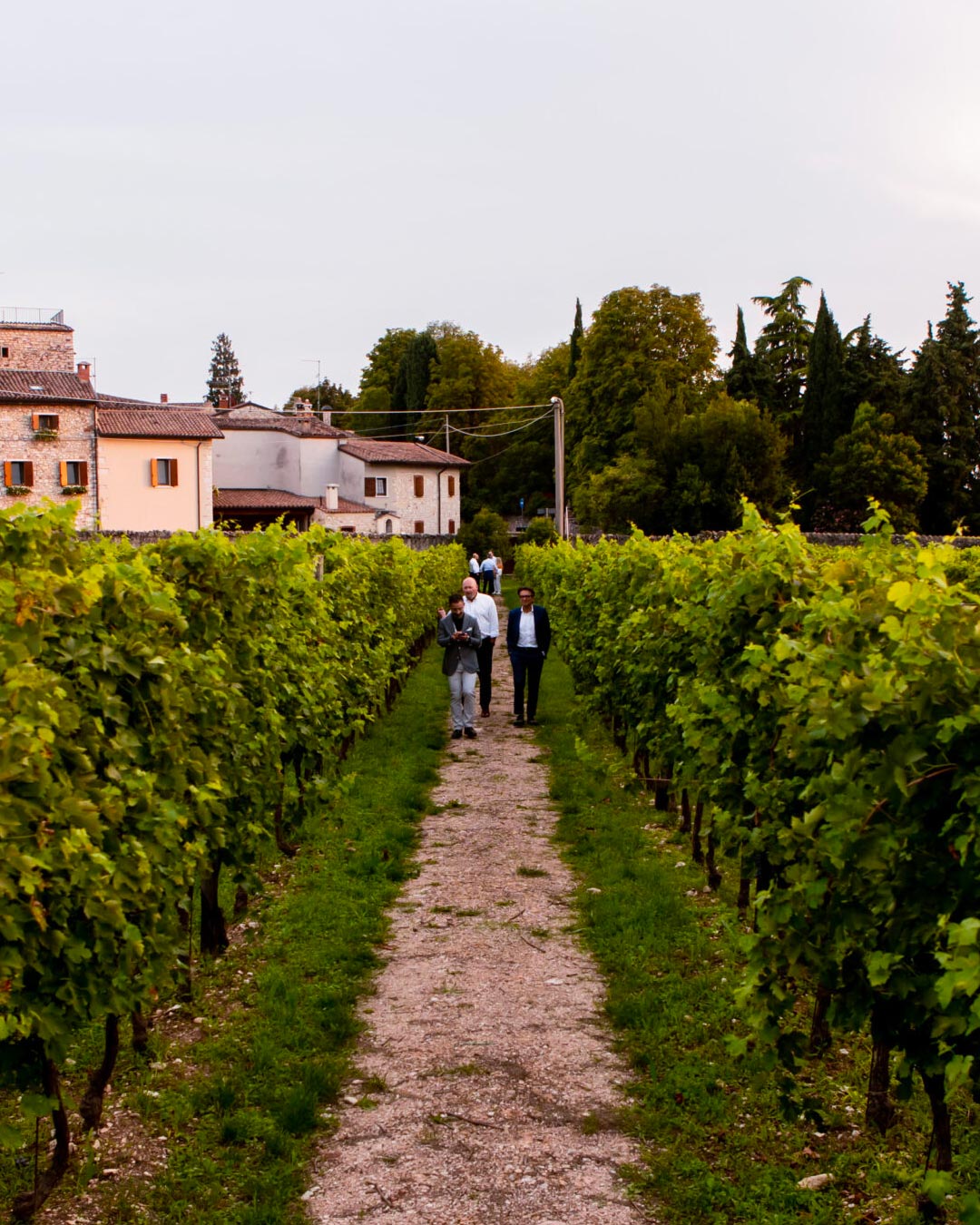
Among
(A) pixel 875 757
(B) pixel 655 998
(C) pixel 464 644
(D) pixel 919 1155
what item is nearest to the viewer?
(A) pixel 875 757

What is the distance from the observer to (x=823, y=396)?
60.7 meters

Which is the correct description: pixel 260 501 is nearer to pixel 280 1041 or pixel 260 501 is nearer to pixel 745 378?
pixel 745 378

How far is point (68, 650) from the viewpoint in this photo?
4.05m

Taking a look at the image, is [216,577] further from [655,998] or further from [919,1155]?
[919,1155]

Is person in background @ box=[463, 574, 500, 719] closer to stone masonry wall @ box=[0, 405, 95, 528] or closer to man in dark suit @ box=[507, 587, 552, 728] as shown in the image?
man in dark suit @ box=[507, 587, 552, 728]

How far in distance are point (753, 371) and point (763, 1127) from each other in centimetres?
6432

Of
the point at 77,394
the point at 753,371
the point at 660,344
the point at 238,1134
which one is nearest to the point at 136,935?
the point at 238,1134

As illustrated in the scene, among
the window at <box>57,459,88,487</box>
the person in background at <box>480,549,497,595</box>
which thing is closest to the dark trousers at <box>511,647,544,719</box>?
the person in background at <box>480,549,497,595</box>

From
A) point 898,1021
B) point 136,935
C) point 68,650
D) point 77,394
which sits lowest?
point 898,1021

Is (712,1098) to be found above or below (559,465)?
below

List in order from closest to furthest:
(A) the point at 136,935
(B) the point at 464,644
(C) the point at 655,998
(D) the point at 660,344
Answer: (A) the point at 136,935
(C) the point at 655,998
(B) the point at 464,644
(D) the point at 660,344

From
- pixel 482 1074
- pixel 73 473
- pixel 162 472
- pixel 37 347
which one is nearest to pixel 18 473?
pixel 73 473

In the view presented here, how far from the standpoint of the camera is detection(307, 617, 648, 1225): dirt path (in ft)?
14.0

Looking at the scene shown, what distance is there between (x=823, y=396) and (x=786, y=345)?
9463mm
